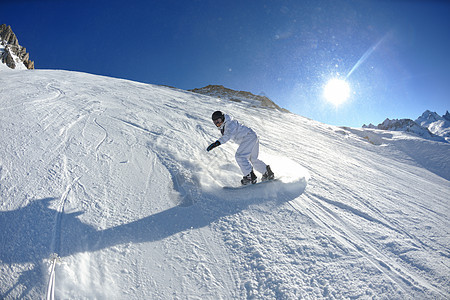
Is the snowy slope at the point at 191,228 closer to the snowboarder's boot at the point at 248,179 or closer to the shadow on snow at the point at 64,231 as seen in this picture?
the shadow on snow at the point at 64,231

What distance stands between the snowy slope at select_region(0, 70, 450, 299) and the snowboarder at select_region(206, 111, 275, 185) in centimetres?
30

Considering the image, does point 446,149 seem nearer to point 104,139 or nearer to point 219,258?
point 219,258

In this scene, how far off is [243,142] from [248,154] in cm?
25

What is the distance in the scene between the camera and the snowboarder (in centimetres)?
333

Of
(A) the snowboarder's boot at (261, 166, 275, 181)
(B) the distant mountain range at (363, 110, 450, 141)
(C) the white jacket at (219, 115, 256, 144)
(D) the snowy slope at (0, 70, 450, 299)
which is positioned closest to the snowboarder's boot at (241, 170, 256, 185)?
(D) the snowy slope at (0, 70, 450, 299)

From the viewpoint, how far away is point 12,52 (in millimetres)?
53594

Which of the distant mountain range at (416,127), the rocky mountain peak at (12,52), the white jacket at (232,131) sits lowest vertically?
the white jacket at (232,131)

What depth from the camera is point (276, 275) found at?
178 cm

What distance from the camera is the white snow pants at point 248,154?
3.36 m

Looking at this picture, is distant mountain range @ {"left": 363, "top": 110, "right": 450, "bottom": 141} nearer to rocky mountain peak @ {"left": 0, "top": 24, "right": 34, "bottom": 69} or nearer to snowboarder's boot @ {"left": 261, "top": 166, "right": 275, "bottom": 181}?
snowboarder's boot @ {"left": 261, "top": 166, "right": 275, "bottom": 181}

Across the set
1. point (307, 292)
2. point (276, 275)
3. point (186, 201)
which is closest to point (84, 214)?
point (186, 201)

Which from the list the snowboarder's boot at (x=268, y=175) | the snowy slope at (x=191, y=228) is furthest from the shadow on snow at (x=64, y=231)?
the snowboarder's boot at (x=268, y=175)

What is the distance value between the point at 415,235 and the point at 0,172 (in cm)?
611

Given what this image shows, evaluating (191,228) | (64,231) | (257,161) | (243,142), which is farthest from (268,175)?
(64,231)
